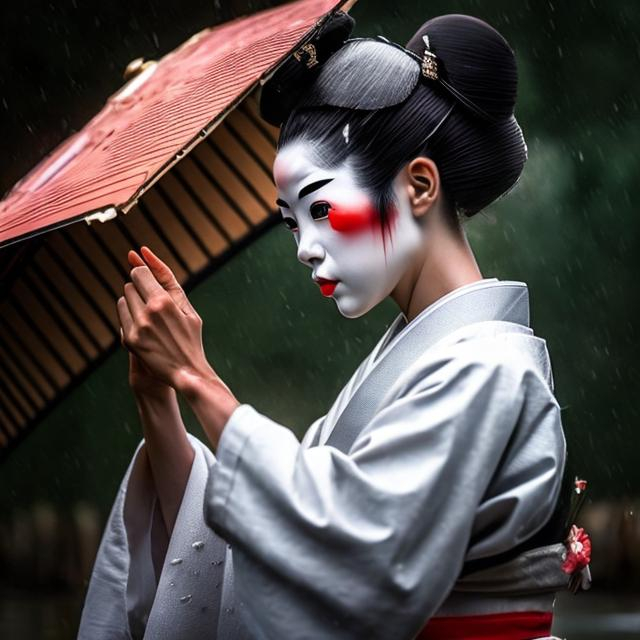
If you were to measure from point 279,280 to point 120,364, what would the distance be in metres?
1.63

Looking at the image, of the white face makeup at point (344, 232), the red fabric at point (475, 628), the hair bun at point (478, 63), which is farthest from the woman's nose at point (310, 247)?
the red fabric at point (475, 628)

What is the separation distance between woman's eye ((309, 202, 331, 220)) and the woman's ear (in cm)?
13

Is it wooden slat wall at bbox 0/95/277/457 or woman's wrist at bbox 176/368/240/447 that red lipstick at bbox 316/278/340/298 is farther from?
wooden slat wall at bbox 0/95/277/457

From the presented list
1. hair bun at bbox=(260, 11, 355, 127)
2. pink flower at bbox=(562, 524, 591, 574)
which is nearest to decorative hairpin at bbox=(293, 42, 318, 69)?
hair bun at bbox=(260, 11, 355, 127)

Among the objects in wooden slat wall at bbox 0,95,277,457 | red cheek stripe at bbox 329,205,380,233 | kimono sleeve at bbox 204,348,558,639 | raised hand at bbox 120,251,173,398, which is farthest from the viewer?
wooden slat wall at bbox 0,95,277,457

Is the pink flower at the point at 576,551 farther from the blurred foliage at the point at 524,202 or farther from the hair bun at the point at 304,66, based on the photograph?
the blurred foliage at the point at 524,202

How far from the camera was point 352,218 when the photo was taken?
1862 millimetres

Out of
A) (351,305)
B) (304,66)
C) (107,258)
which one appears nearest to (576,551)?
(351,305)

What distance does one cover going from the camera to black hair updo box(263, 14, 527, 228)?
188cm

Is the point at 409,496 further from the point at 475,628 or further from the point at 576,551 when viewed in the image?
the point at 576,551

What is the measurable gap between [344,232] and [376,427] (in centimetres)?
32

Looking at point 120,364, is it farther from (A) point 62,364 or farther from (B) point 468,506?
(B) point 468,506

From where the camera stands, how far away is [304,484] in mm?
1626

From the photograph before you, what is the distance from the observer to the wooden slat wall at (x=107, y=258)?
244 centimetres
